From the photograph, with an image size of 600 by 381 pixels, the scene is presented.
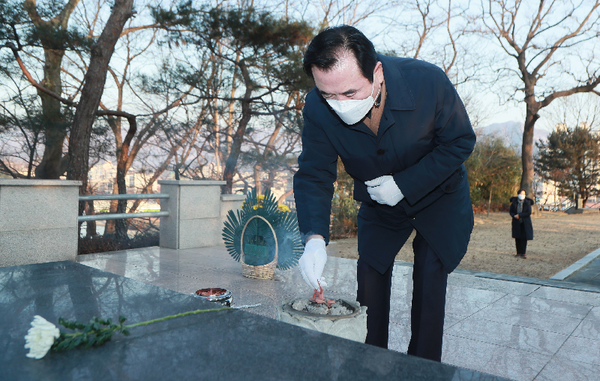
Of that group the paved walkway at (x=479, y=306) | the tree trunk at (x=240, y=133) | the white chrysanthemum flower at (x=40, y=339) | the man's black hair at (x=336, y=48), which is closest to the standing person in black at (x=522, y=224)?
the paved walkway at (x=479, y=306)

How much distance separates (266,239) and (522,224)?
5.61 m

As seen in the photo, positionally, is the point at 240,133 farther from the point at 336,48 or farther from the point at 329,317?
the point at 329,317

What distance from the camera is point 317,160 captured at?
179 cm

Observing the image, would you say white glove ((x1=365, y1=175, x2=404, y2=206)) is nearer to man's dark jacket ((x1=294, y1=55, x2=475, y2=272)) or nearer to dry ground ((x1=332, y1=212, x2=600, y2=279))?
man's dark jacket ((x1=294, y1=55, x2=475, y2=272))

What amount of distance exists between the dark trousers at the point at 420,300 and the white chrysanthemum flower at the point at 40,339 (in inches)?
45.1

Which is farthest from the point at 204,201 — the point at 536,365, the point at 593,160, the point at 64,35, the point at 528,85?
the point at 593,160

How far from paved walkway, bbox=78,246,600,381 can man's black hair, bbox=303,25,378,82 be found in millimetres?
1786

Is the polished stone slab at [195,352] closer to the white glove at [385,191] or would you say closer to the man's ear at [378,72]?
the white glove at [385,191]

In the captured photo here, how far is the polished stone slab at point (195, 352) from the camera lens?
36.2 inches

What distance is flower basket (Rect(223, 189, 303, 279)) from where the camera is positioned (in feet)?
14.7

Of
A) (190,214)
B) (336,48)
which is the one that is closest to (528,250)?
(190,214)

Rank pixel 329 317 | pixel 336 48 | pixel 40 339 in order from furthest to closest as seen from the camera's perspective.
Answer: pixel 336 48, pixel 329 317, pixel 40 339

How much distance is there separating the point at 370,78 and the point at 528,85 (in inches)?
736

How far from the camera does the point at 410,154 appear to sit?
169 cm
